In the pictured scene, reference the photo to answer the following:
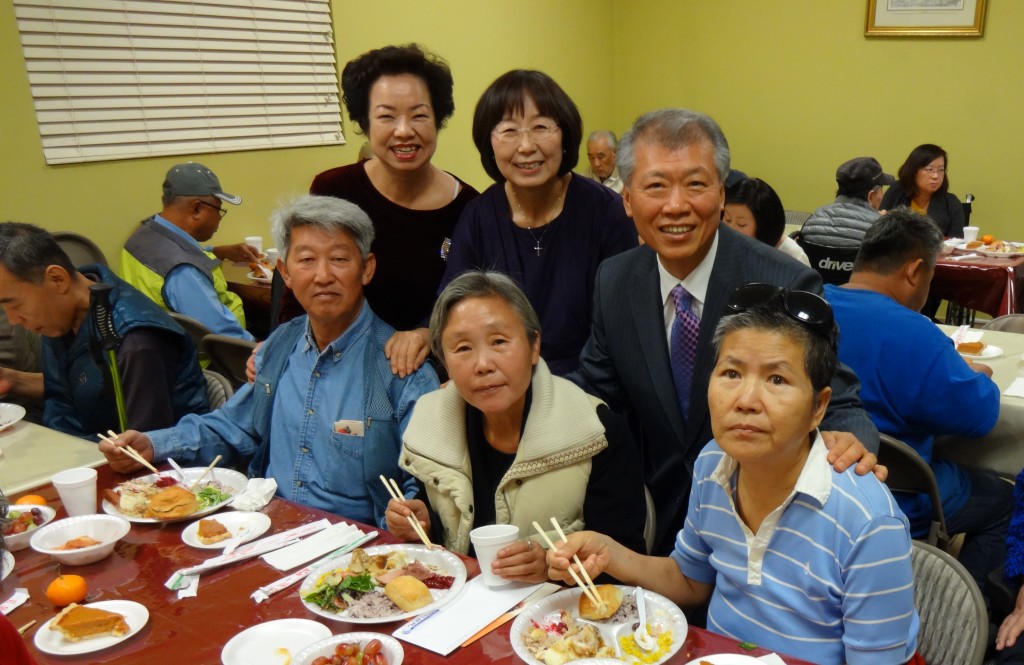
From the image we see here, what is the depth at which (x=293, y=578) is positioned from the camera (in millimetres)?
1677

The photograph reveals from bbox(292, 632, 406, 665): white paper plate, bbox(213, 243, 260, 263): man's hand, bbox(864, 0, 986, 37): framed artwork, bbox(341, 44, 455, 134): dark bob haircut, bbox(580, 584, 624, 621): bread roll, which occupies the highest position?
bbox(864, 0, 986, 37): framed artwork

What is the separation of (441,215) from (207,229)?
2041 millimetres

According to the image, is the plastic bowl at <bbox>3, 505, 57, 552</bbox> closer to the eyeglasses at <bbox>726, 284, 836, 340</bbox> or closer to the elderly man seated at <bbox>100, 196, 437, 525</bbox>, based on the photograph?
the elderly man seated at <bbox>100, 196, 437, 525</bbox>

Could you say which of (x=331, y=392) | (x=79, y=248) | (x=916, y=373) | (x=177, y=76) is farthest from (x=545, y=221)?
(x=177, y=76)

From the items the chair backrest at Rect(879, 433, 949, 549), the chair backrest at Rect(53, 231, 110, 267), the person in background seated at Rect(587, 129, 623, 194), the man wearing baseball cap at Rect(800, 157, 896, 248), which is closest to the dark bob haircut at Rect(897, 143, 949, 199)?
the man wearing baseball cap at Rect(800, 157, 896, 248)

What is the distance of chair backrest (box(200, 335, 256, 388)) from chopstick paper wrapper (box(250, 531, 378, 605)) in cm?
154

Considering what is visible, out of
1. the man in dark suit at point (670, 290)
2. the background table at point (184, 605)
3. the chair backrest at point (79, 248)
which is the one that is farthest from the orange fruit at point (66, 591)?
the chair backrest at point (79, 248)

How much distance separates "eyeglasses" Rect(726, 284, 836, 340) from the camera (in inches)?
54.4

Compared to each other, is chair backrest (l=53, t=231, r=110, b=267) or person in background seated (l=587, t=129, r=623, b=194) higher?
person in background seated (l=587, t=129, r=623, b=194)

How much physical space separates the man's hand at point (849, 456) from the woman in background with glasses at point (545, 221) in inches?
45.1

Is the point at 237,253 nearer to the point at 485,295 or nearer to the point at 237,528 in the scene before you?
the point at 237,528

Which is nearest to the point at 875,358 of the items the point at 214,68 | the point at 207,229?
the point at 207,229

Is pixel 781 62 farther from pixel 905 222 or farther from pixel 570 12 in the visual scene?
pixel 905 222

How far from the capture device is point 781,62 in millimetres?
7180
